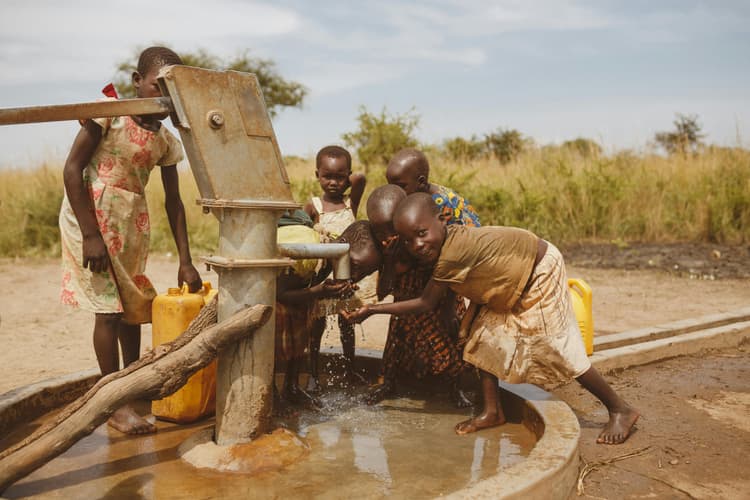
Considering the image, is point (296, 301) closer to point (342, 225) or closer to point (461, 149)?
point (342, 225)

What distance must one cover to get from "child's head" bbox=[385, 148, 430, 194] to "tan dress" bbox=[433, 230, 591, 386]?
737mm

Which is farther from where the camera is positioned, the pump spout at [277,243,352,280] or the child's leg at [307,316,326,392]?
the child's leg at [307,316,326,392]

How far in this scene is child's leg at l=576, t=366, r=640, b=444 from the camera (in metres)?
2.93

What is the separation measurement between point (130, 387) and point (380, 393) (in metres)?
1.39

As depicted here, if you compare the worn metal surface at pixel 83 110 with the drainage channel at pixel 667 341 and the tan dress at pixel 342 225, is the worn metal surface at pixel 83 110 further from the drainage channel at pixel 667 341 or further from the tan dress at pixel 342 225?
the drainage channel at pixel 667 341

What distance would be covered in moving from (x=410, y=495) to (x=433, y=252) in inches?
38.4

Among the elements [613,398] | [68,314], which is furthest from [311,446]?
[68,314]

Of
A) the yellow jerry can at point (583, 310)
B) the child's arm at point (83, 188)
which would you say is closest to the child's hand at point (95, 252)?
the child's arm at point (83, 188)

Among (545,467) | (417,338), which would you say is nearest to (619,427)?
(545,467)

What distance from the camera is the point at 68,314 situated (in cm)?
610

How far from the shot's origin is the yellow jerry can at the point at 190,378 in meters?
2.92

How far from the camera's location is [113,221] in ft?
9.51

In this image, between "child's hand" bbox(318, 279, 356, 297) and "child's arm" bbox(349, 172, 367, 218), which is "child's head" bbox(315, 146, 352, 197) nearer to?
"child's arm" bbox(349, 172, 367, 218)

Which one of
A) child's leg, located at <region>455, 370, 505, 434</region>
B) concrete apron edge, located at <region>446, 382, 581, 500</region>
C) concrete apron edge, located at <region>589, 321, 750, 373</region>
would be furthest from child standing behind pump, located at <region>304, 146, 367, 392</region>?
concrete apron edge, located at <region>589, 321, 750, 373</region>
